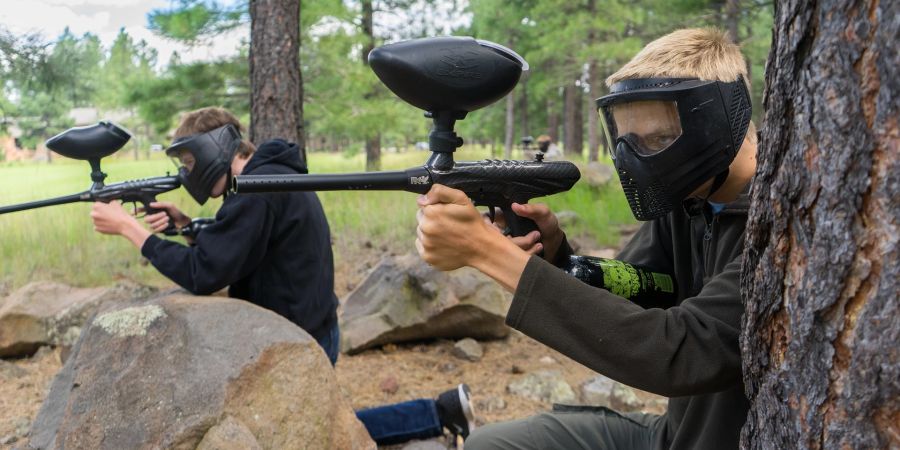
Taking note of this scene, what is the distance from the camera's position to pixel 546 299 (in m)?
1.58

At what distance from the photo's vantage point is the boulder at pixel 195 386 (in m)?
2.53

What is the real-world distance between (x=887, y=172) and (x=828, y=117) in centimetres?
15

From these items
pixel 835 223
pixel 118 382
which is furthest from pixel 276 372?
pixel 835 223

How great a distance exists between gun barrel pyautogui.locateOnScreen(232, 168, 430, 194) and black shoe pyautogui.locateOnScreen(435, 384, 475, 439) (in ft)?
6.90

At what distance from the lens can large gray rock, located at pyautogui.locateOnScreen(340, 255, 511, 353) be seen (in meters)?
5.19

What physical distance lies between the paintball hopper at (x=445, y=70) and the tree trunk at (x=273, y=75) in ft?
16.5

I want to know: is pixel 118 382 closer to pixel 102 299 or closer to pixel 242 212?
pixel 242 212

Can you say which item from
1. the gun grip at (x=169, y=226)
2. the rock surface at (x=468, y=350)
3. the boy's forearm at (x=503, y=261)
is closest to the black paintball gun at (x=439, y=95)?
the boy's forearm at (x=503, y=261)

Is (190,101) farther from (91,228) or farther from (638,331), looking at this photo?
(638,331)

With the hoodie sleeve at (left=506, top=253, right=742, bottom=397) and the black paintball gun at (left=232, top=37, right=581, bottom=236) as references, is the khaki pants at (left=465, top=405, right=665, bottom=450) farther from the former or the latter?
the black paintball gun at (left=232, top=37, right=581, bottom=236)

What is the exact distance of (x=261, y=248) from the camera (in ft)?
11.3

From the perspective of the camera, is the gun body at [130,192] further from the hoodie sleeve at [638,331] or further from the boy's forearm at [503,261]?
the hoodie sleeve at [638,331]

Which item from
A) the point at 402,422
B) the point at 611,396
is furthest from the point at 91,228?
the point at 611,396

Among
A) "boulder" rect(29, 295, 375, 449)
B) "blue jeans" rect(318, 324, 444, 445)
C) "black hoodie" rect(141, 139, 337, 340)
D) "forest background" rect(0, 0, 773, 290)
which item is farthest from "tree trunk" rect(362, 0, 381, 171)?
"boulder" rect(29, 295, 375, 449)
